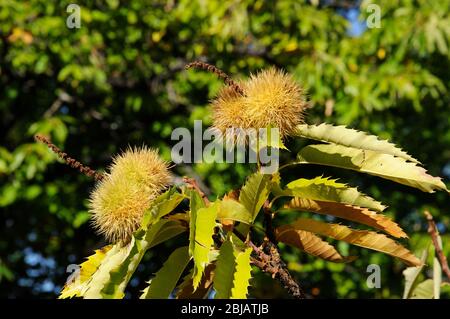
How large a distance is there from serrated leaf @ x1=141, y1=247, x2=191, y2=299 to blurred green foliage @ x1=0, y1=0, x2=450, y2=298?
2535 millimetres

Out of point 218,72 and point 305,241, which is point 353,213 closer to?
point 305,241

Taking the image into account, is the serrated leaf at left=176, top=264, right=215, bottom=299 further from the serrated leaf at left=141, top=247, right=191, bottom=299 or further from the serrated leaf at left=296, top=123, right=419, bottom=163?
the serrated leaf at left=296, top=123, right=419, bottom=163

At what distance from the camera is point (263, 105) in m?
1.37

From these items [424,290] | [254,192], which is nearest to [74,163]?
[254,192]

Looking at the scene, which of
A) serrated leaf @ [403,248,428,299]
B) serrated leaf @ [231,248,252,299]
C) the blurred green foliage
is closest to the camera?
serrated leaf @ [231,248,252,299]

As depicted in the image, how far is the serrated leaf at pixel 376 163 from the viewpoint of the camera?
1266mm

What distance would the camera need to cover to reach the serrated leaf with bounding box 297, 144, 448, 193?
1.27 m

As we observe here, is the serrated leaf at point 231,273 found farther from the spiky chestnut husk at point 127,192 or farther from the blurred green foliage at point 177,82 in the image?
the blurred green foliage at point 177,82

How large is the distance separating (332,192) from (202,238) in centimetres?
29

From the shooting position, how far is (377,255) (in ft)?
16.1

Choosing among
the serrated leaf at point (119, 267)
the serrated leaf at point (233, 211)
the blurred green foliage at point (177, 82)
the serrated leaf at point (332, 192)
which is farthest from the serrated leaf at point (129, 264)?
the blurred green foliage at point (177, 82)

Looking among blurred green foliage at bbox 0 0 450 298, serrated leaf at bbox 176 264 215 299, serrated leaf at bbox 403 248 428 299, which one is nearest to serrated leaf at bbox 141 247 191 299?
serrated leaf at bbox 176 264 215 299

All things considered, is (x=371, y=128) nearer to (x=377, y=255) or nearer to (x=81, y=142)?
(x=377, y=255)
